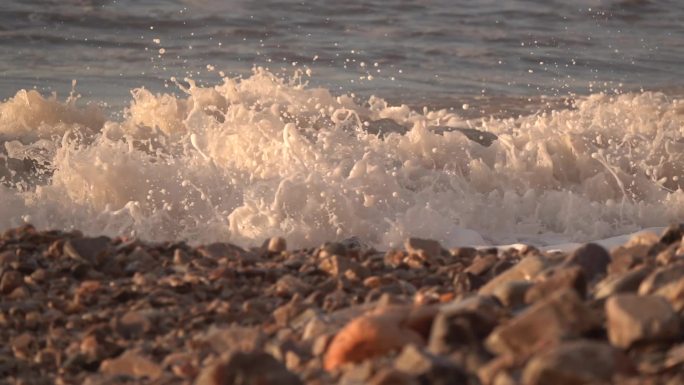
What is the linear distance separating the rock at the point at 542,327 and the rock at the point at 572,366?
161mm

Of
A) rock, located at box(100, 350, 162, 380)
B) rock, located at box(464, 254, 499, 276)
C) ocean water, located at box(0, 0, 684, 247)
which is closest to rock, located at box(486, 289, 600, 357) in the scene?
rock, located at box(100, 350, 162, 380)

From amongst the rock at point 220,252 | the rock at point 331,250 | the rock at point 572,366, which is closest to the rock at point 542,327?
the rock at point 572,366

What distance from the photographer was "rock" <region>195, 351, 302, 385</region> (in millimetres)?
2615

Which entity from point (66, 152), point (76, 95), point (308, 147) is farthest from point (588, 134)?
point (76, 95)

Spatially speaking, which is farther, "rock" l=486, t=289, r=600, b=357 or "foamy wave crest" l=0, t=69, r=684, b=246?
"foamy wave crest" l=0, t=69, r=684, b=246

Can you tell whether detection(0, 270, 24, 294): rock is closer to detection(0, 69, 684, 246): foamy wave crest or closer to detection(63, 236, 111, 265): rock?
detection(63, 236, 111, 265): rock

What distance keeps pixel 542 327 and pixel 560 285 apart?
493 mm

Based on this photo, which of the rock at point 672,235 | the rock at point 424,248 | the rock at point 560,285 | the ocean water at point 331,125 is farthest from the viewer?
the ocean water at point 331,125

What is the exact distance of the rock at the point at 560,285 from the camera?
309cm

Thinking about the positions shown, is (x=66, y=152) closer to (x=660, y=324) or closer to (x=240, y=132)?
(x=240, y=132)

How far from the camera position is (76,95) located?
34.9 ft

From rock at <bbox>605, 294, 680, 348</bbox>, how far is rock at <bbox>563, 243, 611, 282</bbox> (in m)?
0.77

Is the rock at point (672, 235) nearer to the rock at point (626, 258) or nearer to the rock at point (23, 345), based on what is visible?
the rock at point (626, 258)

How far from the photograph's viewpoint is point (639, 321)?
261 centimetres
